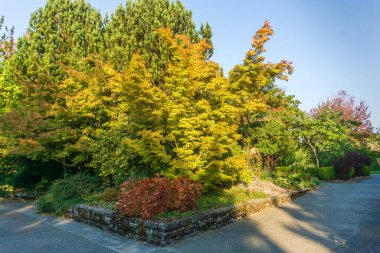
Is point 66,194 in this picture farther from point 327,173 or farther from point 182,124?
point 327,173

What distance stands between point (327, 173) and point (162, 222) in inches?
656

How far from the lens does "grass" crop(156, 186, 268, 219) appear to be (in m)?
7.58

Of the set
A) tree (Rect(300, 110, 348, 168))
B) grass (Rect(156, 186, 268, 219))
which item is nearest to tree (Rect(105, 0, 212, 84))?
grass (Rect(156, 186, 268, 219))

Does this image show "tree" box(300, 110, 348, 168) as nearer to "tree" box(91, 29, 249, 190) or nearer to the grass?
the grass

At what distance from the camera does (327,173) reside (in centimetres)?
1934

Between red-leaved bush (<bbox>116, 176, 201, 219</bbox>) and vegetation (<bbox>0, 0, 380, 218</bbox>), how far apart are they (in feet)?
0.11

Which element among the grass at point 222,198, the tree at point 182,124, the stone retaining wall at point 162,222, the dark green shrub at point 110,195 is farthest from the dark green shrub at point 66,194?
the grass at point 222,198

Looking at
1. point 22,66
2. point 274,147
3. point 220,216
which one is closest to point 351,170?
point 274,147

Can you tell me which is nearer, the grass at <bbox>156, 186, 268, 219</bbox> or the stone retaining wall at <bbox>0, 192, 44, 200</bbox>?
the grass at <bbox>156, 186, 268, 219</bbox>

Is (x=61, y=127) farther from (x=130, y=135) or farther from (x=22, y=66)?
(x=22, y=66)

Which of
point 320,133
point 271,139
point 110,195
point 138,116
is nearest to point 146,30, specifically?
point 138,116

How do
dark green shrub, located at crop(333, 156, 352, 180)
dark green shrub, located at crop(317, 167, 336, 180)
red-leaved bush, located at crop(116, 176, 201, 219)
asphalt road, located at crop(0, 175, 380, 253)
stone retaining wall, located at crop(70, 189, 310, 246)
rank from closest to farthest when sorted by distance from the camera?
1. asphalt road, located at crop(0, 175, 380, 253)
2. stone retaining wall, located at crop(70, 189, 310, 246)
3. red-leaved bush, located at crop(116, 176, 201, 219)
4. dark green shrub, located at crop(333, 156, 352, 180)
5. dark green shrub, located at crop(317, 167, 336, 180)

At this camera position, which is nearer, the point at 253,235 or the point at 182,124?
A: the point at 253,235

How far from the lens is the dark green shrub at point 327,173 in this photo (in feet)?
63.6
